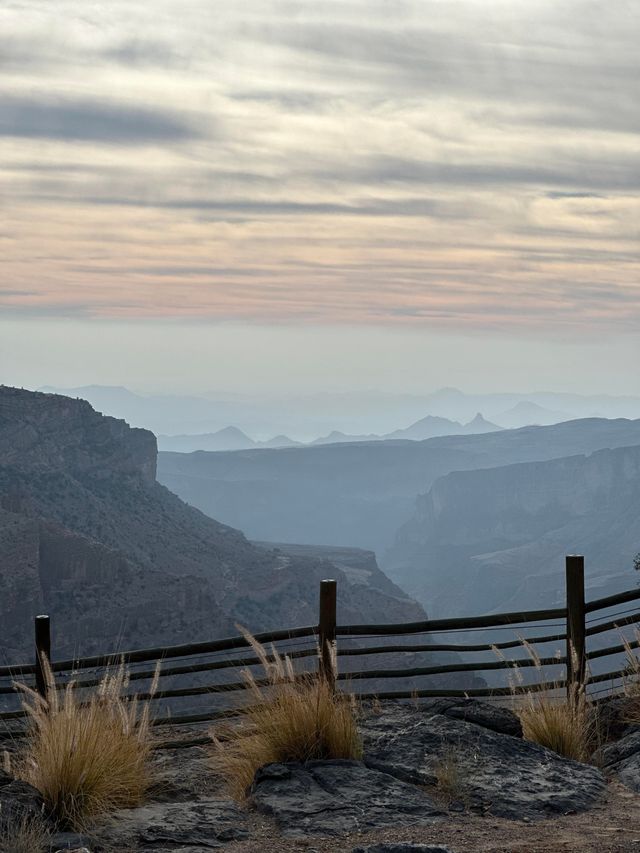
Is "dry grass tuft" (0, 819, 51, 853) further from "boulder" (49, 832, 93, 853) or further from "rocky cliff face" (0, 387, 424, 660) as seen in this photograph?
"rocky cliff face" (0, 387, 424, 660)

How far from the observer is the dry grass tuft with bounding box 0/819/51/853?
5438mm

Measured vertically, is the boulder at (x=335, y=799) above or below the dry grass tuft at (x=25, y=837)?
below

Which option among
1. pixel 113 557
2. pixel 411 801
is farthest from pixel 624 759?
pixel 113 557

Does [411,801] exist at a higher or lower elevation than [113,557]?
higher

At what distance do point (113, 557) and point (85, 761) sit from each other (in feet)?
299

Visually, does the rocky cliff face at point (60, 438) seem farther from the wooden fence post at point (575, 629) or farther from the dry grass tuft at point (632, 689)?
the dry grass tuft at point (632, 689)

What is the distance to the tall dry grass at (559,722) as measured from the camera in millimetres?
8242

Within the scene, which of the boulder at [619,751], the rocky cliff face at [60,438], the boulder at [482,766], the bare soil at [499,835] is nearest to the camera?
the bare soil at [499,835]

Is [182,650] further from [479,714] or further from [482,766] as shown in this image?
[482,766]

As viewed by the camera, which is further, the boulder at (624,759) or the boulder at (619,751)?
the boulder at (619,751)

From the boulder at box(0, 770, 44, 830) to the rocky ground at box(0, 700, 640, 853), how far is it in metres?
0.01

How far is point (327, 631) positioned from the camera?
8461 mm

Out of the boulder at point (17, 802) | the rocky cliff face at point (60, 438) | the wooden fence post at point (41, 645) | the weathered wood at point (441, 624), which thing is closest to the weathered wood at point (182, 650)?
the wooden fence post at point (41, 645)

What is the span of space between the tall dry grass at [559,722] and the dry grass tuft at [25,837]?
392cm
